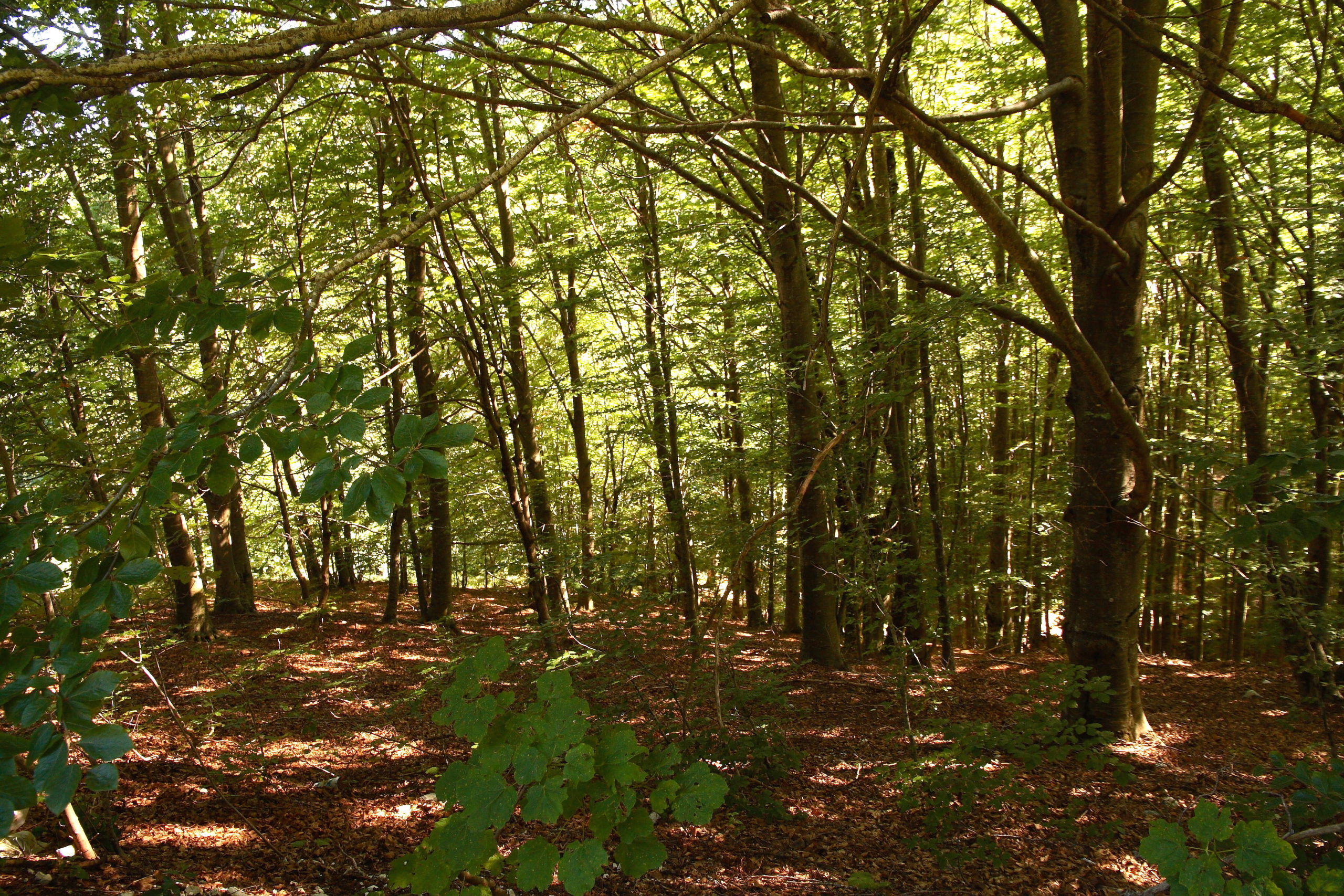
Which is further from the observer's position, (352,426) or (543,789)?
(543,789)

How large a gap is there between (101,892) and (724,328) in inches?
334

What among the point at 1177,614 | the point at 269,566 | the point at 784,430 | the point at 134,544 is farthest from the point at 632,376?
the point at 269,566

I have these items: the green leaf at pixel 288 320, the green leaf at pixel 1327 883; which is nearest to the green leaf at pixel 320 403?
the green leaf at pixel 288 320

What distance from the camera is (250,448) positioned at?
124 cm

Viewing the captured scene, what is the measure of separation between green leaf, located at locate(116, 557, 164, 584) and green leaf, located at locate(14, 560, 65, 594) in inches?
3.6

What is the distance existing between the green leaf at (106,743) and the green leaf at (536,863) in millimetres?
783

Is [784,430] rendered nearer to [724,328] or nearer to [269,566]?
[724,328]

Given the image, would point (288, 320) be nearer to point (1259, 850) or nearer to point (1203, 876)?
point (1203, 876)

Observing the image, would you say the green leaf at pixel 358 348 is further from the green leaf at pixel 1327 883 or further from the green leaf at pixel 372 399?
the green leaf at pixel 1327 883

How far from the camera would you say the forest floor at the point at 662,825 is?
11.8ft

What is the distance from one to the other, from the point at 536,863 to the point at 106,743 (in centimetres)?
89

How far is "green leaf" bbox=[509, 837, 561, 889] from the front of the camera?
5.13ft

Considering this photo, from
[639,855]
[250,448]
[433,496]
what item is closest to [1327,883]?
[639,855]

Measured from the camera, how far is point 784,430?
6789 mm
